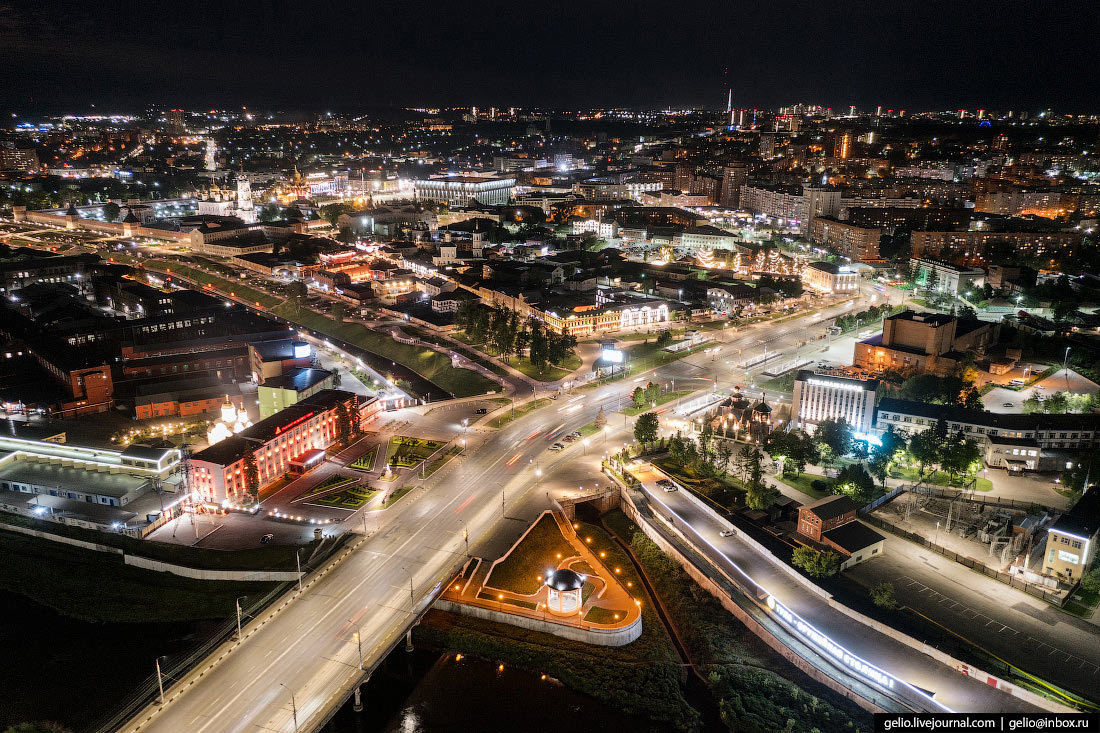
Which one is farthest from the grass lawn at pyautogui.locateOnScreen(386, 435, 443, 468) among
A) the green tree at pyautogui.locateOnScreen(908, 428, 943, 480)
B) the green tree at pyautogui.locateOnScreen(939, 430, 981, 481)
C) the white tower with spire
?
the white tower with spire

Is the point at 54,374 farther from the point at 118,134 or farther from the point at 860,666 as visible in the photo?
the point at 118,134

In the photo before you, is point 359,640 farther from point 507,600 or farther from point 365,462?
point 365,462

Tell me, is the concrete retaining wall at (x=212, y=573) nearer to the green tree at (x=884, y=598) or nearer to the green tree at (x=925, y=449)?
the green tree at (x=884, y=598)

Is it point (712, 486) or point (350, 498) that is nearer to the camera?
point (350, 498)

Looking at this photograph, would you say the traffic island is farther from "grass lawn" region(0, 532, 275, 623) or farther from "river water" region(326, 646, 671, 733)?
"grass lawn" region(0, 532, 275, 623)

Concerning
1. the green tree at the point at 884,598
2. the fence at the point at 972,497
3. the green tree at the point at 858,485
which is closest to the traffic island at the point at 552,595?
the green tree at the point at 884,598

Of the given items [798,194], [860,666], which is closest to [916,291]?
[798,194]

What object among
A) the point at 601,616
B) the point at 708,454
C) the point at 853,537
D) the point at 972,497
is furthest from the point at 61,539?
the point at 972,497
